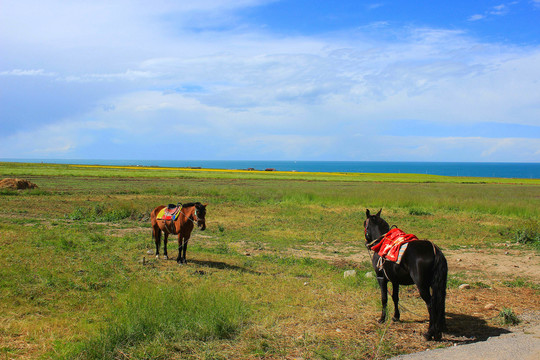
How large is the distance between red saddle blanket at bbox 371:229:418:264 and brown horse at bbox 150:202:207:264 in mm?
5411

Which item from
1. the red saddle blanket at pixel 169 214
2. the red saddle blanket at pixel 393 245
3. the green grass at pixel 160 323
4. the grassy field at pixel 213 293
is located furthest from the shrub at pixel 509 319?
the red saddle blanket at pixel 169 214

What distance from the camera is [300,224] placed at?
19.8 metres

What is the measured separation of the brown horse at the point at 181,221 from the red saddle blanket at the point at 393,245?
541 centimetres

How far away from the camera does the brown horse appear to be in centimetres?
1064

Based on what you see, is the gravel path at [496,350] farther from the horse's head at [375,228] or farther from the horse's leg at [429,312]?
the horse's head at [375,228]

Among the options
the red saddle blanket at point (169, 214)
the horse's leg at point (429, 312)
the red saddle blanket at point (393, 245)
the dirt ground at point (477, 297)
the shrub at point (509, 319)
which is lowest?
the dirt ground at point (477, 297)

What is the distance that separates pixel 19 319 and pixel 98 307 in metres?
1.25

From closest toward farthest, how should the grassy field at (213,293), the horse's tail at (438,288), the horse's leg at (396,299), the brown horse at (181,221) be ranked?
1. the grassy field at (213,293)
2. the horse's tail at (438,288)
3. the horse's leg at (396,299)
4. the brown horse at (181,221)

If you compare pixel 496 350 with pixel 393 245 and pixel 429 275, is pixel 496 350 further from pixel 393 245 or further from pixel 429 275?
pixel 393 245

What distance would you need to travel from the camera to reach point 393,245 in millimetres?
6203

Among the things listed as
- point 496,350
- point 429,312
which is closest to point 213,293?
point 429,312

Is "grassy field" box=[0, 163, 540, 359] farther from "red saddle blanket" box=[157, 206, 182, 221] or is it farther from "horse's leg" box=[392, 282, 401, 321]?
"red saddle blanket" box=[157, 206, 182, 221]

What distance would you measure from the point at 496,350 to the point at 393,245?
193cm

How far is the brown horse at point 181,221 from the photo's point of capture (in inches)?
419
